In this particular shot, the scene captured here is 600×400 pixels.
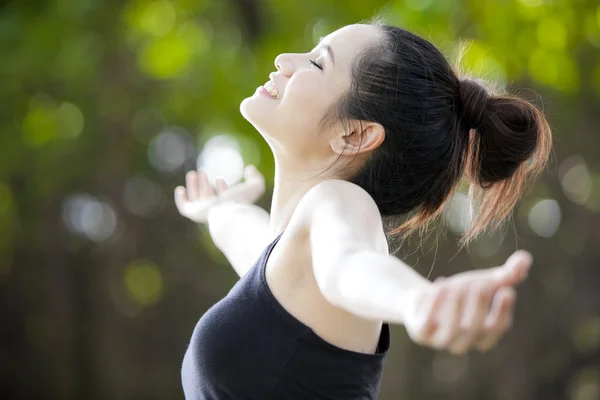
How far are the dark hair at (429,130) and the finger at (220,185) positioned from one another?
49 cm

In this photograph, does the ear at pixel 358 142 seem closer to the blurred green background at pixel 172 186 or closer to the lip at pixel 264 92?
the lip at pixel 264 92

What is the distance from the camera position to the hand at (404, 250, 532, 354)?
68 cm

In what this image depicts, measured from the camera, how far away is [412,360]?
5.39 meters

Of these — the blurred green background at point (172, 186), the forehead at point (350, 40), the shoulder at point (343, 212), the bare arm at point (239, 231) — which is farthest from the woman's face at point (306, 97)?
the blurred green background at point (172, 186)

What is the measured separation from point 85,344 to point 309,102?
4.78 metres

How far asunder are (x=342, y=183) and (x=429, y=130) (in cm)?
20

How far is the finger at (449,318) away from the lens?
0.68 m

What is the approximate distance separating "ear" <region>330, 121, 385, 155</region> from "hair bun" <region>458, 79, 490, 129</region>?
14 centimetres

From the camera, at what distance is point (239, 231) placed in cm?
152

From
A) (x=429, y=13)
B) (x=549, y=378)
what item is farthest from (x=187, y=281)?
(x=429, y=13)

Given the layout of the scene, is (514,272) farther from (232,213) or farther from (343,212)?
(232,213)

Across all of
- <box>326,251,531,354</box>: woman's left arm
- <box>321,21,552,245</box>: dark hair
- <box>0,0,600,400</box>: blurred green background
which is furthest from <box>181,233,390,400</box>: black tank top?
<box>0,0,600,400</box>: blurred green background

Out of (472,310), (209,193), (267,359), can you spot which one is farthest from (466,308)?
(209,193)

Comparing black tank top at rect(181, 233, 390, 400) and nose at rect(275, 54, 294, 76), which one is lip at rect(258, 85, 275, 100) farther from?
black tank top at rect(181, 233, 390, 400)
